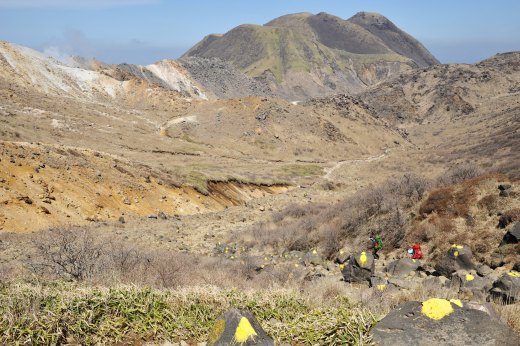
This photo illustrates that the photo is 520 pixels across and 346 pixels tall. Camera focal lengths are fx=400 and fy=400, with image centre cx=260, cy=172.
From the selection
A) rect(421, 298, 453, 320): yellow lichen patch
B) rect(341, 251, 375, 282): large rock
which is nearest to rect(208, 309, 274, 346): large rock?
rect(421, 298, 453, 320): yellow lichen patch

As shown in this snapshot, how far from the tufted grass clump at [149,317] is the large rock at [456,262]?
5.51 meters

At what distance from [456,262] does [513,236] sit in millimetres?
2102

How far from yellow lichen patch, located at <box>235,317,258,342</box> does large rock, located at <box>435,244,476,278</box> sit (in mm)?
7307

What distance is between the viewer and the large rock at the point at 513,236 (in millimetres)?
10242

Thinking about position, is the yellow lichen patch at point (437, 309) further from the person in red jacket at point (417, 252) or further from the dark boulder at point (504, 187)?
the dark boulder at point (504, 187)

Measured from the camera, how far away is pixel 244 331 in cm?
389

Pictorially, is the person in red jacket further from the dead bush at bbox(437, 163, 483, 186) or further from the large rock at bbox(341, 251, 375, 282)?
the dead bush at bbox(437, 163, 483, 186)

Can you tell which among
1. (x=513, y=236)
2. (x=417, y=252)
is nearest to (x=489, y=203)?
(x=513, y=236)

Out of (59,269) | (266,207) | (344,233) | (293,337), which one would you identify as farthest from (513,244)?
(266,207)

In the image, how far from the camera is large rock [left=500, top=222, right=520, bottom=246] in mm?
10242

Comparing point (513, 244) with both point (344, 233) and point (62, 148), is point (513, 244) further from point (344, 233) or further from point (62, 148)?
point (62, 148)

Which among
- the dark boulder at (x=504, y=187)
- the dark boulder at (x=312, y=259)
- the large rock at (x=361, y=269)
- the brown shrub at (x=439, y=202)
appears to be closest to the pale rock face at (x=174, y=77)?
the brown shrub at (x=439, y=202)

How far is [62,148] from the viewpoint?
29016mm

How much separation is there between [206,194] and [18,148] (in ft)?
44.8
